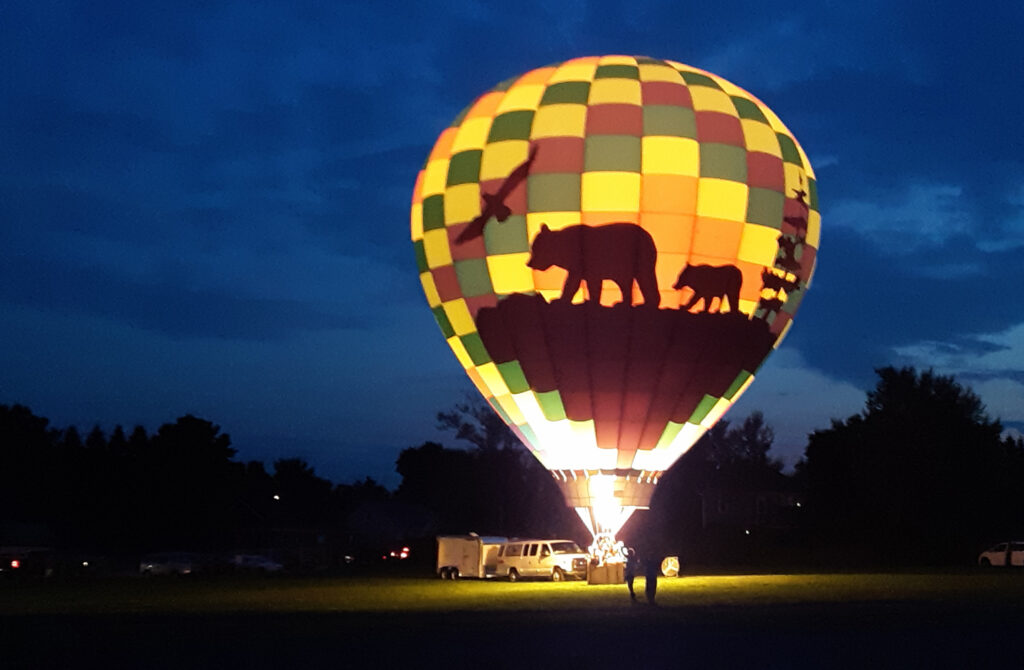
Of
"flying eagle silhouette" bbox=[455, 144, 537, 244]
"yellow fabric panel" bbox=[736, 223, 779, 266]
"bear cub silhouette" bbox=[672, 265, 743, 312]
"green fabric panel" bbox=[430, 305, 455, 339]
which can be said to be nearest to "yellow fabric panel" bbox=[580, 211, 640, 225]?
"bear cub silhouette" bbox=[672, 265, 743, 312]

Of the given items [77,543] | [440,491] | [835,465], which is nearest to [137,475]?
[77,543]

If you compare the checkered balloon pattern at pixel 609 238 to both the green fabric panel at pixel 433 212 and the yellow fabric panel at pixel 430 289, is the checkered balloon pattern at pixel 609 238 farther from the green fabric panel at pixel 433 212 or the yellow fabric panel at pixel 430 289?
the yellow fabric panel at pixel 430 289

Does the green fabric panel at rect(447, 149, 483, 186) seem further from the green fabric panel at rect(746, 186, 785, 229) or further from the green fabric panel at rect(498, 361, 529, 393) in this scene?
the green fabric panel at rect(746, 186, 785, 229)

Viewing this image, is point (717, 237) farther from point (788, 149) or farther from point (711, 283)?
point (788, 149)

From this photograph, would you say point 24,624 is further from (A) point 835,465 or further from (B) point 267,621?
(A) point 835,465

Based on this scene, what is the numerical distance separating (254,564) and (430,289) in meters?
24.0

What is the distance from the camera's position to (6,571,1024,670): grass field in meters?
12.6

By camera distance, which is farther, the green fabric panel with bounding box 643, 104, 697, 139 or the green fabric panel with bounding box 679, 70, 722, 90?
the green fabric panel with bounding box 679, 70, 722, 90

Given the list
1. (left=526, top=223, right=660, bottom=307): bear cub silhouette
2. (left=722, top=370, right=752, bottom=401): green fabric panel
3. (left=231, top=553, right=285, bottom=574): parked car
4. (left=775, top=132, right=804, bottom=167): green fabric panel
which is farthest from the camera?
(left=231, top=553, right=285, bottom=574): parked car

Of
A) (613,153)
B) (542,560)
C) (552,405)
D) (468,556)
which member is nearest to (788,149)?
(613,153)

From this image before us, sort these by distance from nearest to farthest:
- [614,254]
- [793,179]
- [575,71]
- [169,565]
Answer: [614,254] → [575,71] → [793,179] → [169,565]

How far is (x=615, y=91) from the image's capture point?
25953mm

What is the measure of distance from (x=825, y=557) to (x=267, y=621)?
33.8 meters

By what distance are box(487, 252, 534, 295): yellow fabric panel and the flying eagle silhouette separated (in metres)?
0.66
